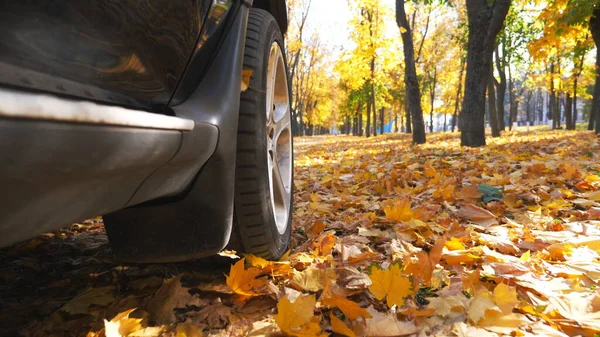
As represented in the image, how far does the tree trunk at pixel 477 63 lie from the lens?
8.38 metres

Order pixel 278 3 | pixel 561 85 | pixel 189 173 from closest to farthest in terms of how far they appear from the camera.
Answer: pixel 189 173 → pixel 278 3 → pixel 561 85

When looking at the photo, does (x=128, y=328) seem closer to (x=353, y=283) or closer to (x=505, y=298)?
(x=353, y=283)

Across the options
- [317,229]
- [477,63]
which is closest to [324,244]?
[317,229]

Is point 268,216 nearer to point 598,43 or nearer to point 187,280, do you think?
point 187,280

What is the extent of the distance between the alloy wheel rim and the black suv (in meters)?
0.17

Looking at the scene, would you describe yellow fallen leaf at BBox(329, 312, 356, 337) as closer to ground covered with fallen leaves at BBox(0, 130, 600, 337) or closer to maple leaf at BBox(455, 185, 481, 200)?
ground covered with fallen leaves at BBox(0, 130, 600, 337)

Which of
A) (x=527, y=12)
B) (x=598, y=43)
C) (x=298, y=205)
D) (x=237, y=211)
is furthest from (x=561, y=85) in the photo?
(x=237, y=211)

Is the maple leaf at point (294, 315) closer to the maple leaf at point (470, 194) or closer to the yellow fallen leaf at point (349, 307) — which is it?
the yellow fallen leaf at point (349, 307)

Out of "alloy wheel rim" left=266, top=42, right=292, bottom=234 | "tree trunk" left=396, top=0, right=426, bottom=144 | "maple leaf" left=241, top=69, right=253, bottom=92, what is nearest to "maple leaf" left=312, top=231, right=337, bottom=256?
"alloy wheel rim" left=266, top=42, right=292, bottom=234

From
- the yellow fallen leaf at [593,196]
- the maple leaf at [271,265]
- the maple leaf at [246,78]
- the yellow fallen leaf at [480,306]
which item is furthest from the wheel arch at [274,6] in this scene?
the yellow fallen leaf at [593,196]

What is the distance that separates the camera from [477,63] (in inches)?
336

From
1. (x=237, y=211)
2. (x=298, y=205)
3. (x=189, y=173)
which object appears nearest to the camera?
(x=189, y=173)

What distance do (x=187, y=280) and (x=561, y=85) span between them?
30.0 meters

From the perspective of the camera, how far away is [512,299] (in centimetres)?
129
